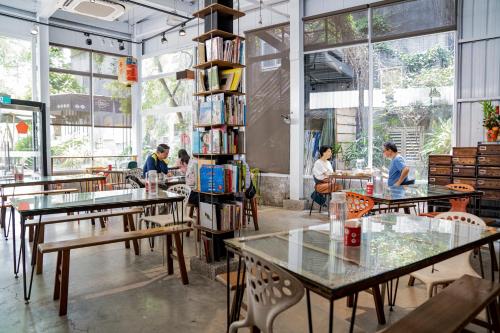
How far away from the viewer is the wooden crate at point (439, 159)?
20.8 ft

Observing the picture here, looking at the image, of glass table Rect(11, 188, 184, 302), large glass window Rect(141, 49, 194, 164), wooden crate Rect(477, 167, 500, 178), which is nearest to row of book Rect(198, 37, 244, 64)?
glass table Rect(11, 188, 184, 302)

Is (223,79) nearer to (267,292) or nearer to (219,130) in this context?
(219,130)

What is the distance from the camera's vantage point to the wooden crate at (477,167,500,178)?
5.82 m

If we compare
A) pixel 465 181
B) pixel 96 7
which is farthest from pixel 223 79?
pixel 465 181

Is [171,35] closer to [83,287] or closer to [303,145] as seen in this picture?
[303,145]

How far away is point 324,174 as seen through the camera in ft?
23.5

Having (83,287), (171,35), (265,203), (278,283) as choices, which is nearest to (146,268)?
(83,287)

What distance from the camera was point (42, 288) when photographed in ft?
11.9

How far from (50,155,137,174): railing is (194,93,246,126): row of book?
23.6ft

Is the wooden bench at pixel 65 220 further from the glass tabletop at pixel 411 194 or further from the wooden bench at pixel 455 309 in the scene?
the wooden bench at pixel 455 309

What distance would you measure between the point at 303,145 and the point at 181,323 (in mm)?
5912

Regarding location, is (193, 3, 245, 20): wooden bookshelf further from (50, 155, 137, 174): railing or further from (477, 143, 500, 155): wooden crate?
(50, 155, 137, 174): railing

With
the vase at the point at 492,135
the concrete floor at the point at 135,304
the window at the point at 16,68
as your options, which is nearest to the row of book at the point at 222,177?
the concrete floor at the point at 135,304

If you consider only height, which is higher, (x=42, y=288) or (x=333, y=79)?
(x=333, y=79)
